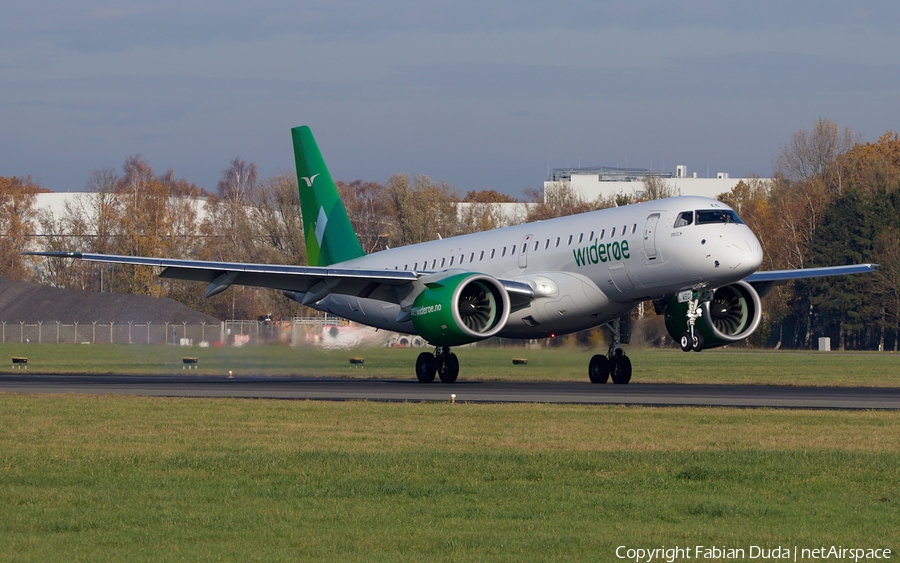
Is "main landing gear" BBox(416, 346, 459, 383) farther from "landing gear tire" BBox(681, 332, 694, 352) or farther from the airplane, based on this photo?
"landing gear tire" BBox(681, 332, 694, 352)

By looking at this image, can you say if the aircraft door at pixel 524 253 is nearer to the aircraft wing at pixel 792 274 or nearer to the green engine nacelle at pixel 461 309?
the green engine nacelle at pixel 461 309

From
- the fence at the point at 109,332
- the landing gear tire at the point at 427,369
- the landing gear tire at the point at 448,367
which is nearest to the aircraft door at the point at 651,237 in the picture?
the landing gear tire at the point at 448,367

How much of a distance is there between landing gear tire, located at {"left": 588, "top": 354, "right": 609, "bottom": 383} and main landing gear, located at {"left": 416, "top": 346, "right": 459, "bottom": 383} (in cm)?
386

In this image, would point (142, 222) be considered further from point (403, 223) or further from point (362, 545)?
point (362, 545)

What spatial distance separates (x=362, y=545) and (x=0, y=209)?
379 ft

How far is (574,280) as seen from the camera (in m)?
32.4

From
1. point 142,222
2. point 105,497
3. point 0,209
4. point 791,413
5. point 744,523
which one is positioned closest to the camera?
point 744,523

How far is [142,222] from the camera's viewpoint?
107875mm

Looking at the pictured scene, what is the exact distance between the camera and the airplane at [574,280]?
30.2 m

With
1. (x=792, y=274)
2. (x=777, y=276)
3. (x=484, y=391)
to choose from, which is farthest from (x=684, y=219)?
(x=484, y=391)

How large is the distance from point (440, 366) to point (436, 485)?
21.5 metres

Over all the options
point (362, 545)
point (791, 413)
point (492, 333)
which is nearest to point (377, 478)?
point (362, 545)

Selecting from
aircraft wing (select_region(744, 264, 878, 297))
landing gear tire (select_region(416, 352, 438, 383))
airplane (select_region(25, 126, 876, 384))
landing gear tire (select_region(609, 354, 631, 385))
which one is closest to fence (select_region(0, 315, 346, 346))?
airplane (select_region(25, 126, 876, 384))

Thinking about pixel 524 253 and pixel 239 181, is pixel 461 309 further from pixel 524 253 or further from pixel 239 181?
pixel 239 181
